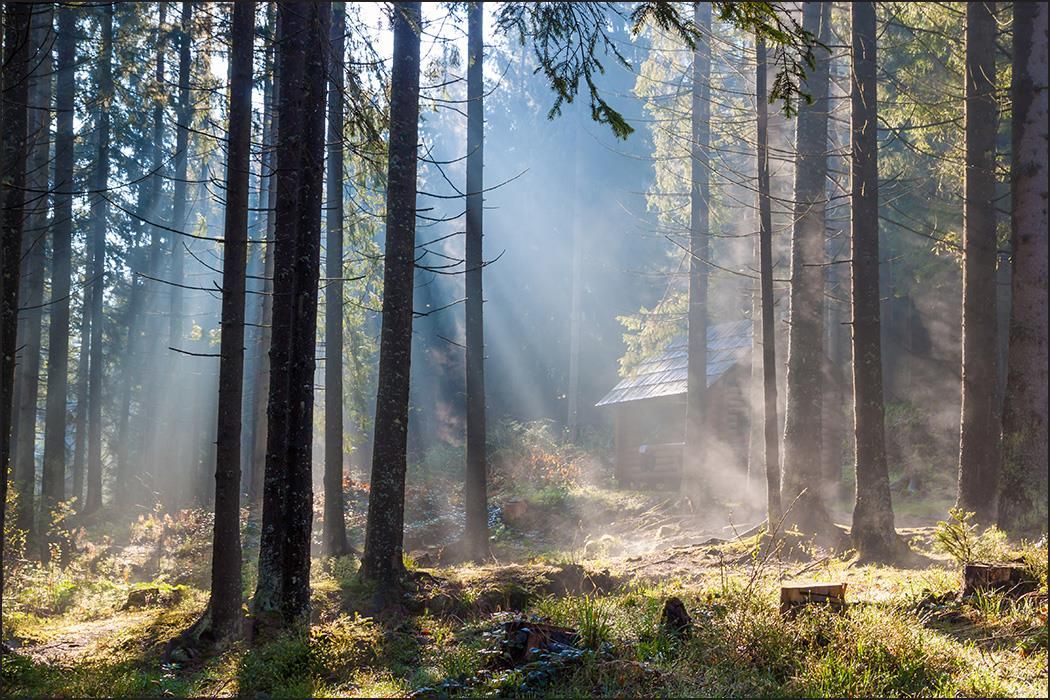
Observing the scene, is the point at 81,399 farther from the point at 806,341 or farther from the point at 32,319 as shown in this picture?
the point at 806,341

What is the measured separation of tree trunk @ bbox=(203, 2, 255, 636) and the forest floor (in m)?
0.68

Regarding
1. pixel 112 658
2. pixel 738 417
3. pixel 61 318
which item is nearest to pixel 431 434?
pixel 738 417

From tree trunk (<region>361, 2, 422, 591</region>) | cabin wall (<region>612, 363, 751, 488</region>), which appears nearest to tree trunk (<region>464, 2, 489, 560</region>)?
tree trunk (<region>361, 2, 422, 591</region>)

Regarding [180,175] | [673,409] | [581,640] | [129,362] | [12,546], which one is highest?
[180,175]

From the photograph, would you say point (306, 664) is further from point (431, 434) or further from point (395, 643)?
point (431, 434)

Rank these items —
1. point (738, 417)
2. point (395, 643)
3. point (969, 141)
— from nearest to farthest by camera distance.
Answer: point (395, 643), point (969, 141), point (738, 417)

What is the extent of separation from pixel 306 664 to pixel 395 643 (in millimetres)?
1232

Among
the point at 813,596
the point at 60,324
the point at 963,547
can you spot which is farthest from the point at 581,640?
the point at 60,324

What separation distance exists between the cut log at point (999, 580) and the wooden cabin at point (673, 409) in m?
16.3

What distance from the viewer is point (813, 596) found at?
26.0 feet

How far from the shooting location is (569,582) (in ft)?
39.4

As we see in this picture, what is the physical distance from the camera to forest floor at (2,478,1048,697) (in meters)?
6.46

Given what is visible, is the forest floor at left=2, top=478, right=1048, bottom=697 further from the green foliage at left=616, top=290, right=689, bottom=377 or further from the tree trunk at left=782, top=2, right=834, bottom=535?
the green foliage at left=616, top=290, right=689, bottom=377

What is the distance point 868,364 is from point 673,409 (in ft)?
59.8
